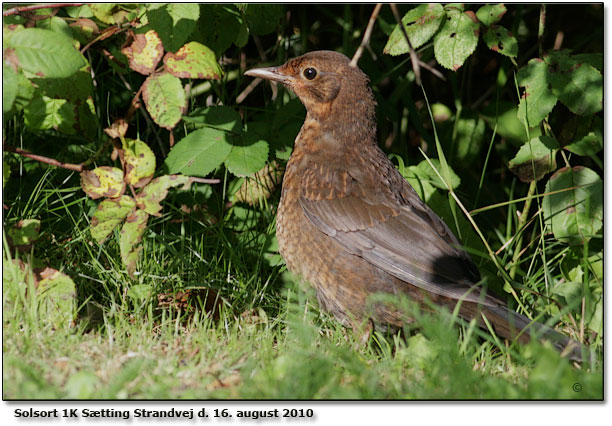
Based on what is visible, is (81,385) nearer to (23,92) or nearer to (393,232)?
(23,92)

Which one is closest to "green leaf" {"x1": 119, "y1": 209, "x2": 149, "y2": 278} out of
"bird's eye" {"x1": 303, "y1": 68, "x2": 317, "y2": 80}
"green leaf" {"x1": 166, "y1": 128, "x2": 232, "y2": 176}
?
"green leaf" {"x1": 166, "y1": 128, "x2": 232, "y2": 176}

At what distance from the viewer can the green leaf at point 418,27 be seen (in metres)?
3.84

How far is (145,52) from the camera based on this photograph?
370 cm

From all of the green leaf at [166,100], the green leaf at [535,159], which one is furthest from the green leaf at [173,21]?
the green leaf at [535,159]

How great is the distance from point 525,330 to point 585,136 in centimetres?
137

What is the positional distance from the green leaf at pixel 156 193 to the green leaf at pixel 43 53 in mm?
837

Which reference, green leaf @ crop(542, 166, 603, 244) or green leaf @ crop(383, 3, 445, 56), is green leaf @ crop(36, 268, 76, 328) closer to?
green leaf @ crop(383, 3, 445, 56)

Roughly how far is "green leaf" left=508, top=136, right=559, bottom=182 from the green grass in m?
1.06

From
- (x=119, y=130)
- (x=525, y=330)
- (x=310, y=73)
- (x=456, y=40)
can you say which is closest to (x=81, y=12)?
(x=119, y=130)

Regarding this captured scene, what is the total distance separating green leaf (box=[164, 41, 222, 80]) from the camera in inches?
145

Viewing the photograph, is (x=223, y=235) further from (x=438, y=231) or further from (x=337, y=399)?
(x=337, y=399)

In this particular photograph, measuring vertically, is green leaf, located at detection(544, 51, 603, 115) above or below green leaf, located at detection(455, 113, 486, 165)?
above

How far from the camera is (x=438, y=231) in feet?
12.6
